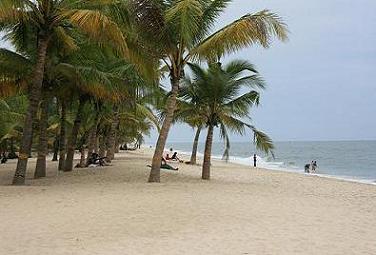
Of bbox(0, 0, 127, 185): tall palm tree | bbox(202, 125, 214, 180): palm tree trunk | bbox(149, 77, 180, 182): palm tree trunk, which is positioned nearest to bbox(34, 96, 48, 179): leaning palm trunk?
bbox(0, 0, 127, 185): tall palm tree

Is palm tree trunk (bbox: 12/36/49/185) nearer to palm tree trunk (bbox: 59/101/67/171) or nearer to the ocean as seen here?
palm tree trunk (bbox: 59/101/67/171)

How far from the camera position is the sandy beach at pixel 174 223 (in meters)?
6.41

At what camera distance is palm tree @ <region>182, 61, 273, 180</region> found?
17219mm

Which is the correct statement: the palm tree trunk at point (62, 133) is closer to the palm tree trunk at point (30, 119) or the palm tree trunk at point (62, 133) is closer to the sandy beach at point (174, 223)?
the palm tree trunk at point (30, 119)

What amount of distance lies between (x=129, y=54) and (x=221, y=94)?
171 inches

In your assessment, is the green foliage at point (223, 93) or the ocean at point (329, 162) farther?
the ocean at point (329, 162)

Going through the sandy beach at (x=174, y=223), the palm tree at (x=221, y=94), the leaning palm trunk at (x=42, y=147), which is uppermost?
the palm tree at (x=221, y=94)

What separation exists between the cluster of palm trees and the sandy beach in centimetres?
326

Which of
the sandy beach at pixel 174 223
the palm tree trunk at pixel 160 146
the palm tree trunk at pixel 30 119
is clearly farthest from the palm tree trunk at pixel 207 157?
the palm tree trunk at pixel 30 119

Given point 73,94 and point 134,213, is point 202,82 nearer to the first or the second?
point 73,94

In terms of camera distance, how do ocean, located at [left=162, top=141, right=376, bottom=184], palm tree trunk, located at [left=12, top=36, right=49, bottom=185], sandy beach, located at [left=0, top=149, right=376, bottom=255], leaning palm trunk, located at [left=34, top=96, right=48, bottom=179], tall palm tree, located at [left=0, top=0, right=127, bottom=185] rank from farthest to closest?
ocean, located at [left=162, top=141, right=376, bottom=184], leaning palm trunk, located at [left=34, top=96, right=48, bottom=179], palm tree trunk, located at [left=12, top=36, right=49, bottom=185], tall palm tree, located at [left=0, top=0, right=127, bottom=185], sandy beach, located at [left=0, top=149, right=376, bottom=255]

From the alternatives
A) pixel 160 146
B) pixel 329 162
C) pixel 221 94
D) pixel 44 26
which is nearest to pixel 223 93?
pixel 221 94

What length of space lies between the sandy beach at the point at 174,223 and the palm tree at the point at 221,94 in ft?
17.7

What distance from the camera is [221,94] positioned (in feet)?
56.6
